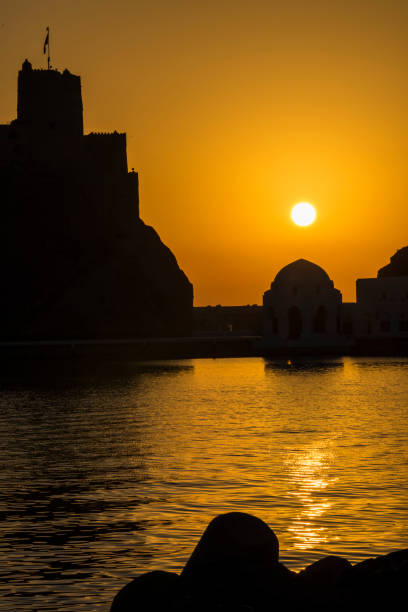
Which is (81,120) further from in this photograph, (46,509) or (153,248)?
(46,509)

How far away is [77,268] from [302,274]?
38063mm

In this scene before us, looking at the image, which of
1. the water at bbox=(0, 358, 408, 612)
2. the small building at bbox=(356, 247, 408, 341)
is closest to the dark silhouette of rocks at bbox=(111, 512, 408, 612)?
the water at bbox=(0, 358, 408, 612)

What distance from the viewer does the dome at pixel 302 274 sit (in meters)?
114

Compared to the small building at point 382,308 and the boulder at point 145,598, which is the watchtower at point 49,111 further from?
the boulder at point 145,598

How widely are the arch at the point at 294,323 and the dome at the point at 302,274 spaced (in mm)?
3292

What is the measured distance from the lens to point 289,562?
1388 centimetres

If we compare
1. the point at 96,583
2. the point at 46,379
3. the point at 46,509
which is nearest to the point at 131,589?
the point at 96,583

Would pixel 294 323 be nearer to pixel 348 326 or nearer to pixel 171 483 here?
pixel 348 326

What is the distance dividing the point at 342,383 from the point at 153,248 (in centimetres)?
7648

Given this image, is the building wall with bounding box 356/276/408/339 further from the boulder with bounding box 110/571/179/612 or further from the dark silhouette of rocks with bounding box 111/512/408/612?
the boulder with bounding box 110/571/179/612

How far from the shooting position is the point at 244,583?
634 centimetres

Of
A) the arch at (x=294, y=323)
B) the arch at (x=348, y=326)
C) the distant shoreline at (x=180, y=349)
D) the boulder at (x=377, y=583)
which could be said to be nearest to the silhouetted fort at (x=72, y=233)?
the distant shoreline at (x=180, y=349)

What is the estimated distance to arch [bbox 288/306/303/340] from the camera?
375 feet

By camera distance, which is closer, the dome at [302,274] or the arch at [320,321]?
the dome at [302,274]
